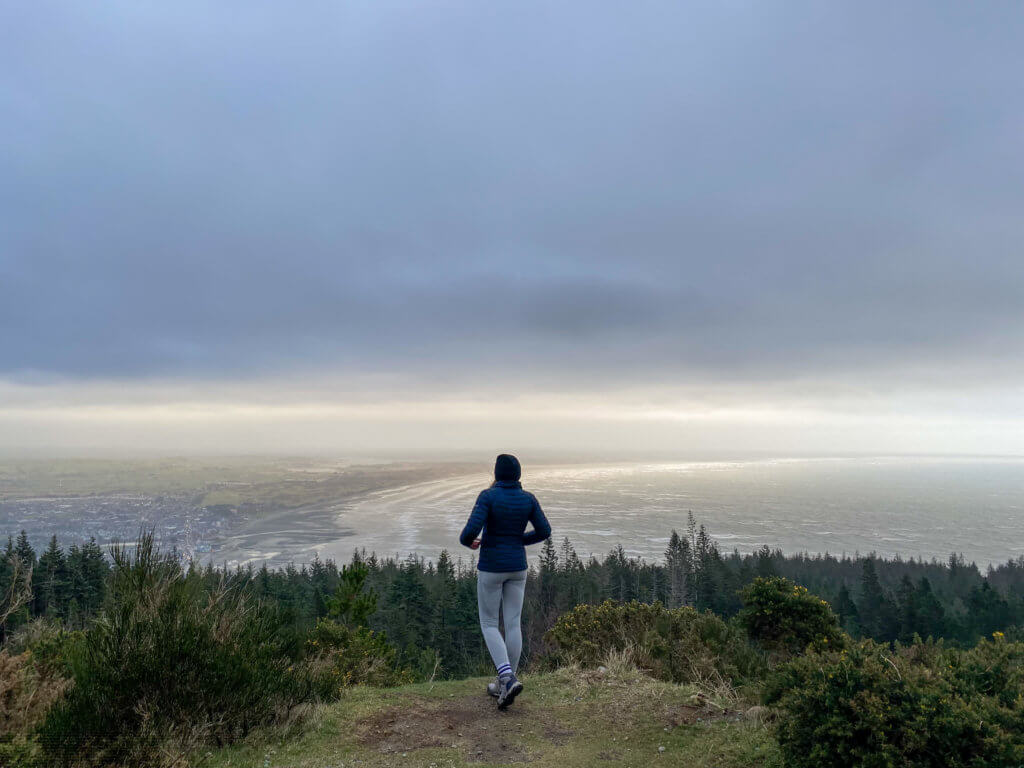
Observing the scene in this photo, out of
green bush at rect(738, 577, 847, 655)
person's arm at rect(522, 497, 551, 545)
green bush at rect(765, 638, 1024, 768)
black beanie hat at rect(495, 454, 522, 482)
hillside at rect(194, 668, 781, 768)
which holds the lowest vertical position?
green bush at rect(738, 577, 847, 655)

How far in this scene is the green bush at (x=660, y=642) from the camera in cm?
685

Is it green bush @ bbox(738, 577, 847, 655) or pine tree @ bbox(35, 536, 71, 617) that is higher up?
green bush @ bbox(738, 577, 847, 655)

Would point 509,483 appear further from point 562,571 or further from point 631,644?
point 562,571

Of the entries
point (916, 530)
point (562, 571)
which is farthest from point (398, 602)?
point (916, 530)

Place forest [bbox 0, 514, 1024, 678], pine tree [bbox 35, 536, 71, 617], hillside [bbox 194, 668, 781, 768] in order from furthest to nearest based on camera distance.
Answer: forest [bbox 0, 514, 1024, 678] < pine tree [bbox 35, 536, 71, 617] < hillside [bbox 194, 668, 781, 768]

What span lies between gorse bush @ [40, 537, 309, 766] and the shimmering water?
4772 centimetres

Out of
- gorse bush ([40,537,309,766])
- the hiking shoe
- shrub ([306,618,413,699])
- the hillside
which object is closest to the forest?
shrub ([306,618,413,699])

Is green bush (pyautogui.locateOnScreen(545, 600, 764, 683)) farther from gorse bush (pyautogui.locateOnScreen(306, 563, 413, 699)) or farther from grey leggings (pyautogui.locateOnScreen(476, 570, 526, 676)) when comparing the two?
gorse bush (pyautogui.locateOnScreen(306, 563, 413, 699))

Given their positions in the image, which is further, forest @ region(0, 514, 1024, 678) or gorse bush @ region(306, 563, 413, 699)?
forest @ region(0, 514, 1024, 678)

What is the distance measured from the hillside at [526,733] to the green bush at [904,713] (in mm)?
497

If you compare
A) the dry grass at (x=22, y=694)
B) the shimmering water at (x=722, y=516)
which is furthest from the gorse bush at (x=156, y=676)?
the shimmering water at (x=722, y=516)

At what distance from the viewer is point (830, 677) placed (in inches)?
129

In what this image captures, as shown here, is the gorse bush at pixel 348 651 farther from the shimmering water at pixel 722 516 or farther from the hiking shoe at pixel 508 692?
the shimmering water at pixel 722 516

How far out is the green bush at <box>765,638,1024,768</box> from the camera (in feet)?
9.00
